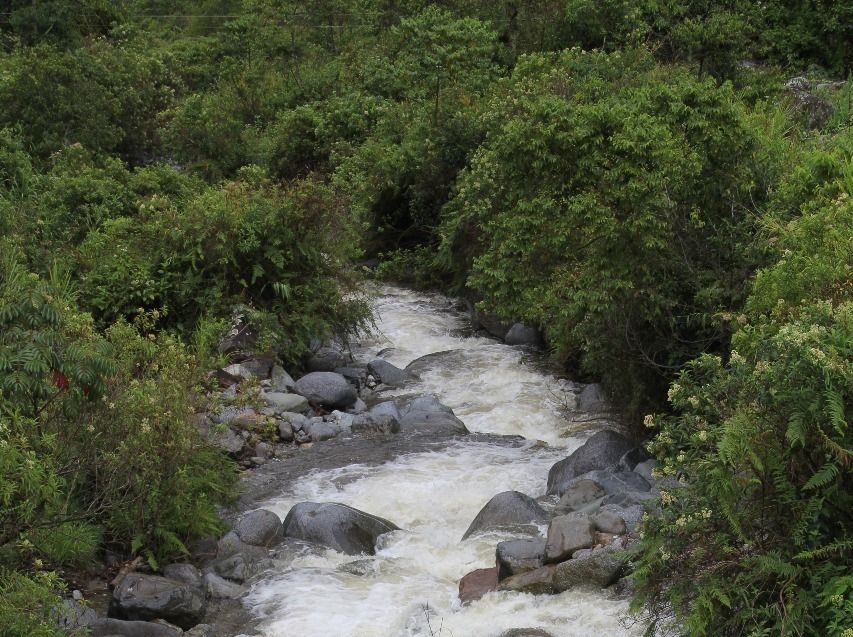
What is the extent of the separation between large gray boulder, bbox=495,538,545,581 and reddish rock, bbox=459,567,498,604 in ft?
0.27

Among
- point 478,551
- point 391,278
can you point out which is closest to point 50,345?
point 478,551

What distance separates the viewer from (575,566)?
802 cm

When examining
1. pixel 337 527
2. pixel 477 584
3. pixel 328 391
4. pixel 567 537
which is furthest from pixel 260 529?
pixel 328 391

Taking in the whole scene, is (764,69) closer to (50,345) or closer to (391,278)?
(391,278)

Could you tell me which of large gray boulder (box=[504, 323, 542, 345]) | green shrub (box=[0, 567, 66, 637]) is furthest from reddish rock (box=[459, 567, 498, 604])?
large gray boulder (box=[504, 323, 542, 345])

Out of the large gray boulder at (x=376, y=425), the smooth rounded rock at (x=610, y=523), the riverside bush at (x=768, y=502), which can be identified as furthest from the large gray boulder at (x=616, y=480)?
the riverside bush at (x=768, y=502)

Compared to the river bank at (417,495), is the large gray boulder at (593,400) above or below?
above

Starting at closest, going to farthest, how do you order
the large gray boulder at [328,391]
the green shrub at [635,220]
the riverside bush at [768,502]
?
the riverside bush at [768,502]
the green shrub at [635,220]
the large gray boulder at [328,391]

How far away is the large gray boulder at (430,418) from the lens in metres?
12.3

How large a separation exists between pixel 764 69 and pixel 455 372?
1062cm

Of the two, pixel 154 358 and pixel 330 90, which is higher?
pixel 330 90

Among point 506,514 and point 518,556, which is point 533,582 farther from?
point 506,514

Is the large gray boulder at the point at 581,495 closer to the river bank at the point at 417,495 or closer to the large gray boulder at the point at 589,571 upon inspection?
the river bank at the point at 417,495

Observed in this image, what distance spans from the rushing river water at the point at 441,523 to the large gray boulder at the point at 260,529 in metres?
0.43
